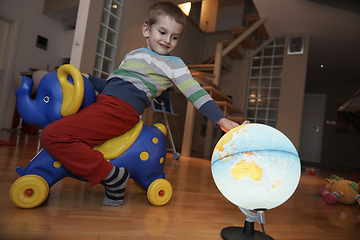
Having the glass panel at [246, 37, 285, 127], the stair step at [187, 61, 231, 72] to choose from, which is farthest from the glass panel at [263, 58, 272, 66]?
the stair step at [187, 61, 231, 72]

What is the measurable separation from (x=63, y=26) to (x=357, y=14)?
4.56 meters

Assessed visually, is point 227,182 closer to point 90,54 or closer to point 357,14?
point 90,54

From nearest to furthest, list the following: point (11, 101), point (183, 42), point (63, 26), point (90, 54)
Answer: point (90, 54) → point (11, 101) → point (183, 42) → point (63, 26)

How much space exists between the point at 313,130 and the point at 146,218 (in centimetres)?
652

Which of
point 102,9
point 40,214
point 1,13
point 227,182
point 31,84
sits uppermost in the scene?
point 1,13

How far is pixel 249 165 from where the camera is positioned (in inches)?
21.9

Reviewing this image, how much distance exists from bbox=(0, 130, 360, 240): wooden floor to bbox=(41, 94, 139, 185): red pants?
0.44ft

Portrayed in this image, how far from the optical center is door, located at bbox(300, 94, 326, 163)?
6.15m

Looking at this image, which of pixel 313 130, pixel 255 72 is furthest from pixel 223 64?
pixel 313 130

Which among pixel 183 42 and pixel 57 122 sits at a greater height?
pixel 183 42

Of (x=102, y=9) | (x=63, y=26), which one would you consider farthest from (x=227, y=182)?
(x=63, y=26)

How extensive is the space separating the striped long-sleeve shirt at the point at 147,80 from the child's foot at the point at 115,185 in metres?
0.23

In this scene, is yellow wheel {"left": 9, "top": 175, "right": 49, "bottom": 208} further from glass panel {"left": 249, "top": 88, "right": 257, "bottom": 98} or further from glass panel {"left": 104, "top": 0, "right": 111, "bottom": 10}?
glass panel {"left": 249, "top": 88, "right": 257, "bottom": 98}

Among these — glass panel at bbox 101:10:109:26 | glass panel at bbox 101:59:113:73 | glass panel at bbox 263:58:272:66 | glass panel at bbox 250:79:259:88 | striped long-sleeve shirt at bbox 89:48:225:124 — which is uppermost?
glass panel at bbox 263:58:272:66
